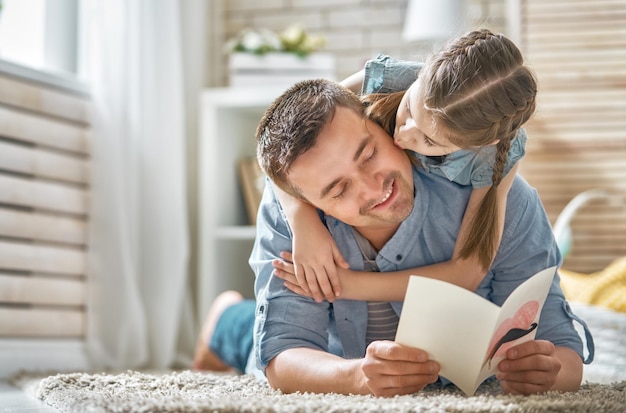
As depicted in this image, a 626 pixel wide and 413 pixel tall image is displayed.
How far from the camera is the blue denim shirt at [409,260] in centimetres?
150

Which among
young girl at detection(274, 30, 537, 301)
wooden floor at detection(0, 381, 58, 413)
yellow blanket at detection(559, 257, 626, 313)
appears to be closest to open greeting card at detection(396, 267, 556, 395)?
young girl at detection(274, 30, 537, 301)

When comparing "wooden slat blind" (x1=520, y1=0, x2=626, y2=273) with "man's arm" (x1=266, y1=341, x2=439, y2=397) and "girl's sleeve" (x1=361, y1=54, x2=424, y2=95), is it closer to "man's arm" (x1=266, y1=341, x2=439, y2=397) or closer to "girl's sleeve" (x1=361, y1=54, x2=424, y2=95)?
"girl's sleeve" (x1=361, y1=54, x2=424, y2=95)

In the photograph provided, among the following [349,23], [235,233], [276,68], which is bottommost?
[235,233]

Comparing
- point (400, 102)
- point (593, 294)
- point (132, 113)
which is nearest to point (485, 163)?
point (400, 102)

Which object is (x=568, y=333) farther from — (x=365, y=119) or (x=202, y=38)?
(x=202, y=38)

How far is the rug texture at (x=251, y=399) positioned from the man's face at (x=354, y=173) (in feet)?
1.02

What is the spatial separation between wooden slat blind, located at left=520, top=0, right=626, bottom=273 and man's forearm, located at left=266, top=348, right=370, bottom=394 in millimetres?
1711

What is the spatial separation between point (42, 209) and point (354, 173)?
146cm

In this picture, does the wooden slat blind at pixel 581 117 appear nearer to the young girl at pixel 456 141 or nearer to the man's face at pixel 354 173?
the young girl at pixel 456 141

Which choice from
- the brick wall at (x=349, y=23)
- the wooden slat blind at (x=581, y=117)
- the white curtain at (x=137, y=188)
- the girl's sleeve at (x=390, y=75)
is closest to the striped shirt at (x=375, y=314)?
the girl's sleeve at (x=390, y=75)

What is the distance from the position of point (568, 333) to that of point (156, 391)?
0.74 metres

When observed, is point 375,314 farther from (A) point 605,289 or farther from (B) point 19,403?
(A) point 605,289

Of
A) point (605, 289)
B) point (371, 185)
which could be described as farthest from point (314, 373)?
point (605, 289)

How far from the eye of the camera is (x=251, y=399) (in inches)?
46.8
